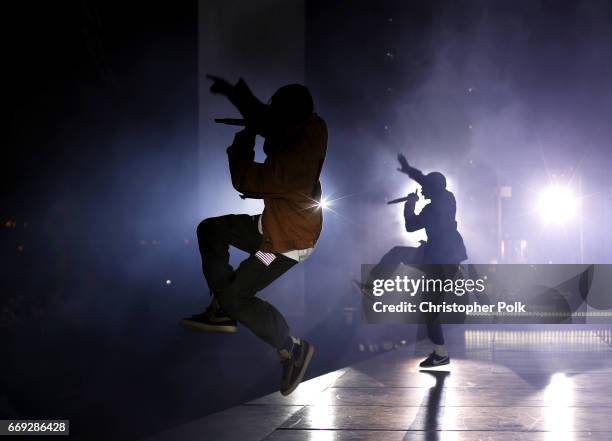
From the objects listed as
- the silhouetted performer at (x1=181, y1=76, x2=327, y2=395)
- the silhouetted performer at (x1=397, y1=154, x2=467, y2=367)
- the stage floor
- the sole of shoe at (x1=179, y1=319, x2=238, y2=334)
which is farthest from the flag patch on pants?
the silhouetted performer at (x1=397, y1=154, x2=467, y2=367)

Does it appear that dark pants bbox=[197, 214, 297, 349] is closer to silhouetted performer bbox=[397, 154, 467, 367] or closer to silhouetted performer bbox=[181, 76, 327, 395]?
silhouetted performer bbox=[181, 76, 327, 395]

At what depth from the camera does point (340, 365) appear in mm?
9141

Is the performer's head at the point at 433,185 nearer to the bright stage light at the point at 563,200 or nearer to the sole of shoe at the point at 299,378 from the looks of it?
the sole of shoe at the point at 299,378

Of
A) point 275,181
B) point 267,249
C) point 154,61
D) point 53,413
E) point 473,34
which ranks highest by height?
point 473,34

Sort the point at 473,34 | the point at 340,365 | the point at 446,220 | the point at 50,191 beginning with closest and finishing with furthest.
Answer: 1. the point at 446,220
2. the point at 340,365
3. the point at 50,191
4. the point at 473,34

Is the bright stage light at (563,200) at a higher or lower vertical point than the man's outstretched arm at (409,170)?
higher

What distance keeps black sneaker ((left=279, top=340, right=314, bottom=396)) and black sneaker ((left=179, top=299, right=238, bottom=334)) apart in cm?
50

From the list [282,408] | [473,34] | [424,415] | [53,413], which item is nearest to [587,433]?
[424,415]

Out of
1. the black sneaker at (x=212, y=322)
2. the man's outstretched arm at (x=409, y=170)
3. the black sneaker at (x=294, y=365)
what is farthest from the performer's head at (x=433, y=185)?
the black sneaker at (x=212, y=322)

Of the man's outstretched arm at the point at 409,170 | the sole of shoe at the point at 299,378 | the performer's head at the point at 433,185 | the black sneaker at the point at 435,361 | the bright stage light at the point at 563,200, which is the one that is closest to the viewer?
the sole of shoe at the point at 299,378

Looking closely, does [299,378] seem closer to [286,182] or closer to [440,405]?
[286,182]

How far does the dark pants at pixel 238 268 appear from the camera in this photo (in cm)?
379

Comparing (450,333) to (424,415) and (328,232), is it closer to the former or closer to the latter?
(328,232)

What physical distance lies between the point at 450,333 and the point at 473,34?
12.1 m
